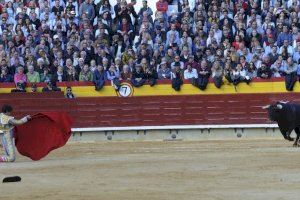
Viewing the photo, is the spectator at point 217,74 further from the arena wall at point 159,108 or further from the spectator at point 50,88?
the spectator at point 50,88

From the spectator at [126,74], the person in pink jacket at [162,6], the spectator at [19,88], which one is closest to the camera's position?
the spectator at [126,74]

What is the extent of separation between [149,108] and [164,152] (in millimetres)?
5177

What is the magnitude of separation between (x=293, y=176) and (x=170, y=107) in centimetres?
1017

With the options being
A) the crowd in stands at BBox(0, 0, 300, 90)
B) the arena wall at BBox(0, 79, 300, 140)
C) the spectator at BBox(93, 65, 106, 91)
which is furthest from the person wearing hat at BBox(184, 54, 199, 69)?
the spectator at BBox(93, 65, 106, 91)

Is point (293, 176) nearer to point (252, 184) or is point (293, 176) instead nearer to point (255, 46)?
point (252, 184)

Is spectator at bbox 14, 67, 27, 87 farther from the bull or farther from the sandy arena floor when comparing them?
the bull

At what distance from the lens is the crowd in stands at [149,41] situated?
20.5 metres

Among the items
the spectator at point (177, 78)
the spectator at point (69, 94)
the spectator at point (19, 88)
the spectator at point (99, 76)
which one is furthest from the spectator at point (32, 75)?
the spectator at point (177, 78)

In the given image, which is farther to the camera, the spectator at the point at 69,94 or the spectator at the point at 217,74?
the spectator at the point at 69,94

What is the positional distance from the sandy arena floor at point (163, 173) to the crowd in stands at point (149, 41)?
243 centimetres

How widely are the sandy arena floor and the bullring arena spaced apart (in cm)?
1

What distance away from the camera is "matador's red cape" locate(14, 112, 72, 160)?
1605 cm

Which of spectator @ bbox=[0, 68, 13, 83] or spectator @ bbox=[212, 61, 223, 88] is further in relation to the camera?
spectator @ bbox=[0, 68, 13, 83]

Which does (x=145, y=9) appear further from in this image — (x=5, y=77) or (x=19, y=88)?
(x=5, y=77)
